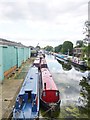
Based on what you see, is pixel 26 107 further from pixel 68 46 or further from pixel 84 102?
pixel 68 46

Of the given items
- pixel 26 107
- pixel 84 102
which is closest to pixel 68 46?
pixel 84 102

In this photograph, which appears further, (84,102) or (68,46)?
(68,46)

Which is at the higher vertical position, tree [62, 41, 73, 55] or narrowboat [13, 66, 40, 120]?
tree [62, 41, 73, 55]

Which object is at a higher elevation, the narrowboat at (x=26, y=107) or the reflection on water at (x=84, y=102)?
the narrowboat at (x=26, y=107)

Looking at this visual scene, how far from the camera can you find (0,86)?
53.9 feet

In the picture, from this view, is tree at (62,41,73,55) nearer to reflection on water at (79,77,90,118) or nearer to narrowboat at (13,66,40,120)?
reflection on water at (79,77,90,118)

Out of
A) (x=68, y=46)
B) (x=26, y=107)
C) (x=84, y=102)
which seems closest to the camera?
(x=26, y=107)

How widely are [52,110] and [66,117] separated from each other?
93 cm

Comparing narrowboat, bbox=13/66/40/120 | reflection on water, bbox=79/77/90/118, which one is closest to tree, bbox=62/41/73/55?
reflection on water, bbox=79/77/90/118

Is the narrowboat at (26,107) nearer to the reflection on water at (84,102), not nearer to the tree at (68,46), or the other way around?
the reflection on water at (84,102)

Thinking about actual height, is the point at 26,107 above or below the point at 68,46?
below

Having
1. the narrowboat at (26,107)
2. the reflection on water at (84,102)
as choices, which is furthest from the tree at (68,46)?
the narrowboat at (26,107)

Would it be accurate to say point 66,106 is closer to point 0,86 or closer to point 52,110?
point 52,110

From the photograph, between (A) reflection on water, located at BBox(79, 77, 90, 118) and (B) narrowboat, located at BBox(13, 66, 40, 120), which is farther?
(A) reflection on water, located at BBox(79, 77, 90, 118)
